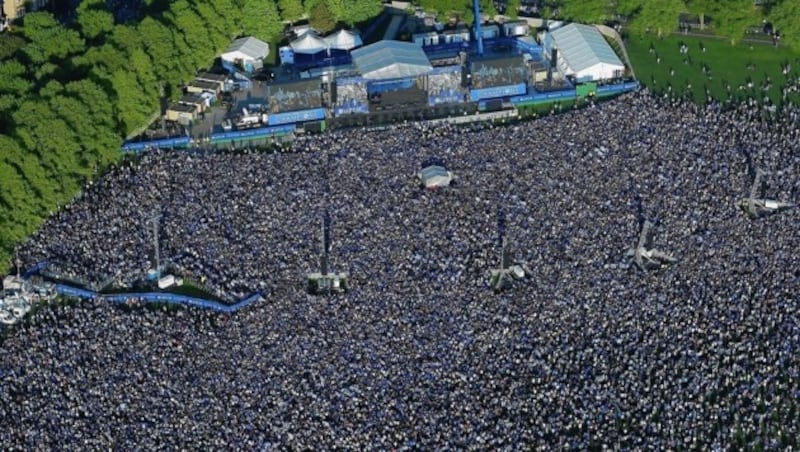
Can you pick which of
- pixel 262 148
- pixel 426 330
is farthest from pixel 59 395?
pixel 262 148

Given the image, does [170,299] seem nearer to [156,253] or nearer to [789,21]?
[156,253]

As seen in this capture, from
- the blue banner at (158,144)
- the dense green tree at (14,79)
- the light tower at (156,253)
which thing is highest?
the dense green tree at (14,79)

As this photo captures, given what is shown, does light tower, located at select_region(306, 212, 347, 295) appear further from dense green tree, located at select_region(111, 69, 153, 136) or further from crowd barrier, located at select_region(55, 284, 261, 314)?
dense green tree, located at select_region(111, 69, 153, 136)

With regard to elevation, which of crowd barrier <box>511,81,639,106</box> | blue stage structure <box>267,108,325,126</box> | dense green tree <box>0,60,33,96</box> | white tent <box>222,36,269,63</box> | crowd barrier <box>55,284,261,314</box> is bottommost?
crowd barrier <box>55,284,261,314</box>

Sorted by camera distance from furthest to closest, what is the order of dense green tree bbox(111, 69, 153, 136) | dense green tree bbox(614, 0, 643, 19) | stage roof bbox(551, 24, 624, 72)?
dense green tree bbox(614, 0, 643, 19), stage roof bbox(551, 24, 624, 72), dense green tree bbox(111, 69, 153, 136)

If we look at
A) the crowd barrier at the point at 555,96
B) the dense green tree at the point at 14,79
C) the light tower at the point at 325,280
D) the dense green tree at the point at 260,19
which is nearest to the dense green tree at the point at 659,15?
the crowd barrier at the point at 555,96

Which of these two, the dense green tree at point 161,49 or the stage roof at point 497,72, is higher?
the dense green tree at point 161,49

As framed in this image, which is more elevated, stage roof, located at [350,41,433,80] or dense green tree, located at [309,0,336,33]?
dense green tree, located at [309,0,336,33]

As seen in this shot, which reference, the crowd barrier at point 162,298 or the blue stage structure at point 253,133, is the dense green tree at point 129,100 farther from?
the crowd barrier at point 162,298

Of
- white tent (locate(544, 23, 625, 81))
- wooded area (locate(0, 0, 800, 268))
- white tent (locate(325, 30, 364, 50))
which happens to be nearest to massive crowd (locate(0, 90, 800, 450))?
wooded area (locate(0, 0, 800, 268))
